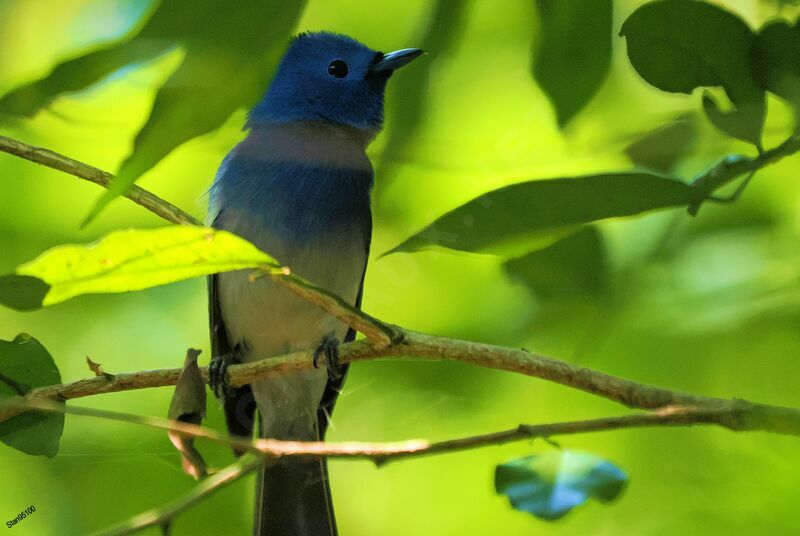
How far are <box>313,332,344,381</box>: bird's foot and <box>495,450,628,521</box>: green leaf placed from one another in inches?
9.0

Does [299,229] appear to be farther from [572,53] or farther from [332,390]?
[572,53]

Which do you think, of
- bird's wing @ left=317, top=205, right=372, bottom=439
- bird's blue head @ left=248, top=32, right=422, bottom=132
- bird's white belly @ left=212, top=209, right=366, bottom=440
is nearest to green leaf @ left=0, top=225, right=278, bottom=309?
bird's blue head @ left=248, top=32, right=422, bottom=132

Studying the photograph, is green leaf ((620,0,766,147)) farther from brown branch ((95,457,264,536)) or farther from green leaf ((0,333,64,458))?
green leaf ((0,333,64,458))

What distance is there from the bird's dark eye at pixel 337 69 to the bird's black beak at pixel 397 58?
0.42 meters

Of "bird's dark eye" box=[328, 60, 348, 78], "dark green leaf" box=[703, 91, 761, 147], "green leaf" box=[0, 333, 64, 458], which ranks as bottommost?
"green leaf" box=[0, 333, 64, 458]

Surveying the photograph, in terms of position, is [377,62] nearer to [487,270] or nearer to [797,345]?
[487,270]

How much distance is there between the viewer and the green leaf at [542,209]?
24.8 inches

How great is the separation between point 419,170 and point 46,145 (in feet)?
1.28

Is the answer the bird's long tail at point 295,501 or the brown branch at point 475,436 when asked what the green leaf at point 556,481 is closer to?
the brown branch at point 475,436

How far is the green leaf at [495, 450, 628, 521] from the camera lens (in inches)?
27.8

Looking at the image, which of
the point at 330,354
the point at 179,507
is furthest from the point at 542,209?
the point at 330,354

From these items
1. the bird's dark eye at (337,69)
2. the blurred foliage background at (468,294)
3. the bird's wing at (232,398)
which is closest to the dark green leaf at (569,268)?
the blurred foliage background at (468,294)

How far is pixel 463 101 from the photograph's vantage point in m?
0.82

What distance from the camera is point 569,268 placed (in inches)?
28.4
